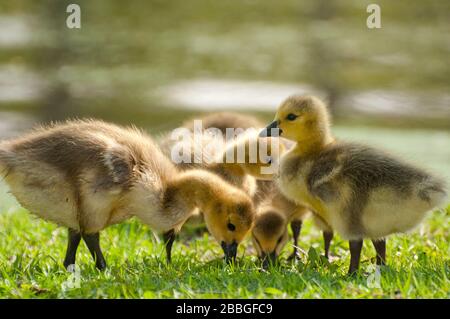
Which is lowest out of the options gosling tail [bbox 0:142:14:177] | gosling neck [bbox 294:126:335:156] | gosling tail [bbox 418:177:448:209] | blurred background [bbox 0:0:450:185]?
gosling tail [bbox 418:177:448:209]

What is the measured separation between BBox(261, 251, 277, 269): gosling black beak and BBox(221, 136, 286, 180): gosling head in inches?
26.7

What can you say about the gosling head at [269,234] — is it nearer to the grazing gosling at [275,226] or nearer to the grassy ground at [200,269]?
the grazing gosling at [275,226]

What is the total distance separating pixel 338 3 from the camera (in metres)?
14.9

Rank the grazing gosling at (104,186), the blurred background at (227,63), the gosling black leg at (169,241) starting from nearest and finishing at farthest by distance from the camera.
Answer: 1. the grazing gosling at (104,186)
2. the gosling black leg at (169,241)
3. the blurred background at (227,63)

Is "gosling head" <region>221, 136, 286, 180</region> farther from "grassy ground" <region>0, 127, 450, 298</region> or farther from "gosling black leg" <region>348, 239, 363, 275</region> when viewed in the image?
"gosling black leg" <region>348, 239, 363, 275</region>

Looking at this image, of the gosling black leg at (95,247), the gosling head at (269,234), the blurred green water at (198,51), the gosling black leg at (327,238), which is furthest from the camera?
A: the blurred green water at (198,51)

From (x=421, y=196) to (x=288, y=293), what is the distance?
33.2 inches

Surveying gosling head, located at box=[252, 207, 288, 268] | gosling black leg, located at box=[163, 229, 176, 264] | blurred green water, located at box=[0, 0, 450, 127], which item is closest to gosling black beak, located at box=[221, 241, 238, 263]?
gosling head, located at box=[252, 207, 288, 268]

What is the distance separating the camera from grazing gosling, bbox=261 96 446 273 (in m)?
4.64

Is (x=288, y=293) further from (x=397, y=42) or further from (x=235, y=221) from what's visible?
(x=397, y=42)

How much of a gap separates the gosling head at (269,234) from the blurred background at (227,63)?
4.41m

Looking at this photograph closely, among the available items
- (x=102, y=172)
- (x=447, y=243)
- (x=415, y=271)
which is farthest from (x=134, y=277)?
(x=447, y=243)

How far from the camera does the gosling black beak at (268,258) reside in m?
5.03

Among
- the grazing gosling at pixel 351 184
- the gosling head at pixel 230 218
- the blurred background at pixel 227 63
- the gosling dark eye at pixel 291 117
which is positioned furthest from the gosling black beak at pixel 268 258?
the blurred background at pixel 227 63
